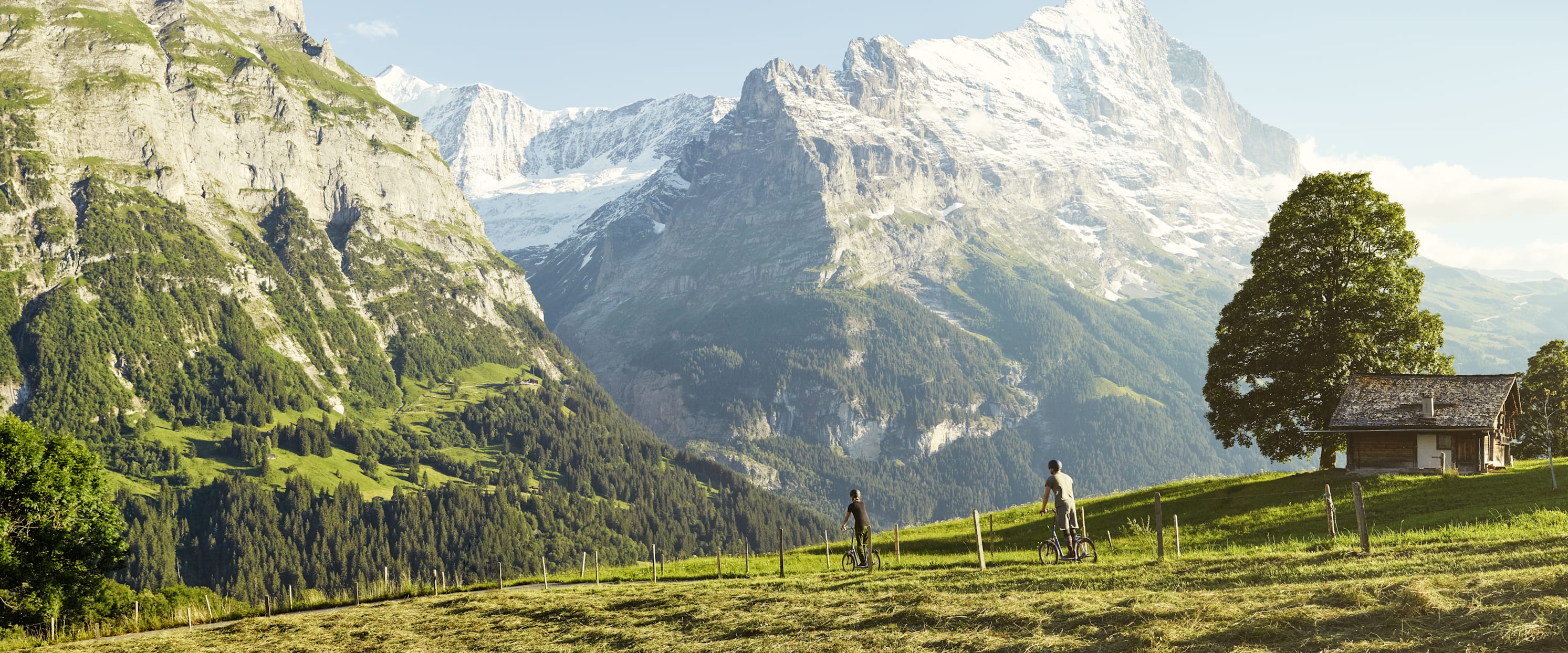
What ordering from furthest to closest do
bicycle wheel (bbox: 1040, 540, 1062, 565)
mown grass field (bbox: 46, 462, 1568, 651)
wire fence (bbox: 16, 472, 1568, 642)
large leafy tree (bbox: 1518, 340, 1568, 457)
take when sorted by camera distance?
1. large leafy tree (bbox: 1518, 340, 1568, 457)
2. wire fence (bbox: 16, 472, 1568, 642)
3. bicycle wheel (bbox: 1040, 540, 1062, 565)
4. mown grass field (bbox: 46, 462, 1568, 651)

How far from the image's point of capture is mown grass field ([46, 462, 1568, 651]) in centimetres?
1572

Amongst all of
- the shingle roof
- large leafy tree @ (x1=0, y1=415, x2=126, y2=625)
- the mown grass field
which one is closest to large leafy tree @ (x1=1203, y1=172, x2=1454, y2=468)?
the shingle roof

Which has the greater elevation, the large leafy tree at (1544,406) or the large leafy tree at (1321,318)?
the large leafy tree at (1321,318)

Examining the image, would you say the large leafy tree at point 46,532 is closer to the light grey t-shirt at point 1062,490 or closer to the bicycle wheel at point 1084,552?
the light grey t-shirt at point 1062,490

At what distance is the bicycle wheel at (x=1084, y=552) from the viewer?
1170 inches

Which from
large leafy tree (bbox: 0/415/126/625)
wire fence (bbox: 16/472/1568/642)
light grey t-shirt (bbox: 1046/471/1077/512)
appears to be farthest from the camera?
large leafy tree (bbox: 0/415/126/625)

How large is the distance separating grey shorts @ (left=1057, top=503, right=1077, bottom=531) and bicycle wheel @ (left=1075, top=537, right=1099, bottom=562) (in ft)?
2.98

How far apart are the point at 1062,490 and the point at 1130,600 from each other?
9221 mm

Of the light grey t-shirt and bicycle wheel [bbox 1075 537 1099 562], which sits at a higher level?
the light grey t-shirt

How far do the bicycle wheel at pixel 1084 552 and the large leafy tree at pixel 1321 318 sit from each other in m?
27.6

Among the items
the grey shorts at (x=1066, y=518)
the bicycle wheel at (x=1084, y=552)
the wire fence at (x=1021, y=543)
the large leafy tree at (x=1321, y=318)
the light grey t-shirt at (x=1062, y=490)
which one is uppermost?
the large leafy tree at (x=1321, y=318)

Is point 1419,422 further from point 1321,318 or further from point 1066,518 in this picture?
point 1066,518

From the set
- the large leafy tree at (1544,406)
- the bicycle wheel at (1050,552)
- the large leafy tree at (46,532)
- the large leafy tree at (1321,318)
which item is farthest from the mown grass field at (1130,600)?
the large leafy tree at (1544,406)

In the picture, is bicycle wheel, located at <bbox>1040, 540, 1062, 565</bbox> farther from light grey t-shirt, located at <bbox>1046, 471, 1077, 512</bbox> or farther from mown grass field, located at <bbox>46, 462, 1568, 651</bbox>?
light grey t-shirt, located at <bbox>1046, 471, 1077, 512</bbox>
